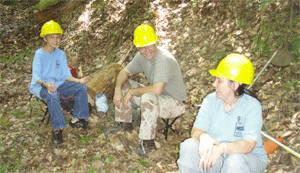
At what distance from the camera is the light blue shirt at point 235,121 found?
235 centimetres

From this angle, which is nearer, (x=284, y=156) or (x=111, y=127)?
(x=284, y=156)

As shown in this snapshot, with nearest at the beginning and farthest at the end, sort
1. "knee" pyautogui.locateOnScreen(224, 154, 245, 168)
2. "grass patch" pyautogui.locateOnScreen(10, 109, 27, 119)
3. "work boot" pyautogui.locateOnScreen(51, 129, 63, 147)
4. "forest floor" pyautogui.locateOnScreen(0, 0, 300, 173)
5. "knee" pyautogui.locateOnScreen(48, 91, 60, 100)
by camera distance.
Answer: "knee" pyautogui.locateOnScreen(224, 154, 245, 168), "forest floor" pyautogui.locateOnScreen(0, 0, 300, 173), "knee" pyautogui.locateOnScreen(48, 91, 60, 100), "work boot" pyautogui.locateOnScreen(51, 129, 63, 147), "grass patch" pyautogui.locateOnScreen(10, 109, 27, 119)

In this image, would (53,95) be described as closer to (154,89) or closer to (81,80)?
(81,80)

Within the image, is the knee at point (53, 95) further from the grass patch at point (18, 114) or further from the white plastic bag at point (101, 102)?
the grass patch at point (18, 114)

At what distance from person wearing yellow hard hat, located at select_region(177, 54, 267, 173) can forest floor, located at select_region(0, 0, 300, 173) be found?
119cm

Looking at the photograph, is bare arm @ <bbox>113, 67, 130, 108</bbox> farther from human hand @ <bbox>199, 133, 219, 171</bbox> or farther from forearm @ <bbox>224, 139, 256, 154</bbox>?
forearm @ <bbox>224, 139, 256, 154</bbox>

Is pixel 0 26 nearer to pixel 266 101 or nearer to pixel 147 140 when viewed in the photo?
pixel 147 140

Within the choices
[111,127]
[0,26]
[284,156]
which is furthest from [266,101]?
[0,26]

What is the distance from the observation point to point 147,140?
3.90 m

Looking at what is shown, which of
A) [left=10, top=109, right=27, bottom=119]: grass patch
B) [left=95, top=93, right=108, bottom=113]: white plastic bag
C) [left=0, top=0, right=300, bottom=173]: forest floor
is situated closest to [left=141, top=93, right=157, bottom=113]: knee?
[left=0, top=0, right=300, bottom=173]: forest floor

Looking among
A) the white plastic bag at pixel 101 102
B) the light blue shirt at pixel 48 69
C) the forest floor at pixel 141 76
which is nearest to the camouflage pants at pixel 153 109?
the forest floor at pixel 141 76

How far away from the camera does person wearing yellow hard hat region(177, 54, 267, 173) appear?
2.25 metres

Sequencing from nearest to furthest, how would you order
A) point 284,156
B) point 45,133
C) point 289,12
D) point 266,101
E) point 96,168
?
point 284,156 < point 96,168 < point 266,101 < point 45,133 < point 289,12

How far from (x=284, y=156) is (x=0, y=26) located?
442 inches
